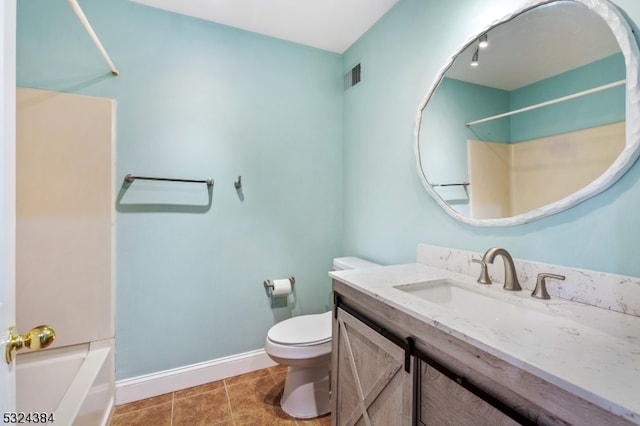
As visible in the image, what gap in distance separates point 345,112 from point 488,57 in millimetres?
1220

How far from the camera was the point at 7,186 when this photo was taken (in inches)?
23.3

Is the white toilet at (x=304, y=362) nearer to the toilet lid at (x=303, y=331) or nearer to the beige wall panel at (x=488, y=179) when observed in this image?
the toilet lid at (x=303, y=331)

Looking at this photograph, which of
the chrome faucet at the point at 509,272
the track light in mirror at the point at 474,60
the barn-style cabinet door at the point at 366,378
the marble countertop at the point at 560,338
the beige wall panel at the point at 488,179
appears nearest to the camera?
the marble countertop at the point at 560,338

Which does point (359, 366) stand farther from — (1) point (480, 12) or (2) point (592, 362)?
(1) point (480, 12)

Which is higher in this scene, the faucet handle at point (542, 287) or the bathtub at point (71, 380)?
the faucet handle at point (542, 287)

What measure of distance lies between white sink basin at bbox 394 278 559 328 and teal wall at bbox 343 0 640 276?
22 cm

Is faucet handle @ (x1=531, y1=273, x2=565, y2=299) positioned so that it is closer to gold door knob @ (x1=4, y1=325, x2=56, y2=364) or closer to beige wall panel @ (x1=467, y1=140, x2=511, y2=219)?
beige wall panel @ (x1=467, y1=140, x2=511, y2=219)

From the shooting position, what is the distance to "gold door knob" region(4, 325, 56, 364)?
588mm

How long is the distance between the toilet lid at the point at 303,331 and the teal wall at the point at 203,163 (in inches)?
15.0

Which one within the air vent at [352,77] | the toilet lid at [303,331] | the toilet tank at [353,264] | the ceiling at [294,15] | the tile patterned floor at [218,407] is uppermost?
Result: the ceiling at [294,15]

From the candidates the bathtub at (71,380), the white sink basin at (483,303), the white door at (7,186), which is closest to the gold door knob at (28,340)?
the white door at (7,186)


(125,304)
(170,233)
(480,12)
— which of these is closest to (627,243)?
(480,12)

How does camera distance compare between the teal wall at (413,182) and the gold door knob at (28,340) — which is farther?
the teal wall at (413,182)

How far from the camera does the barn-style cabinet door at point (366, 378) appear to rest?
3.04 ft
